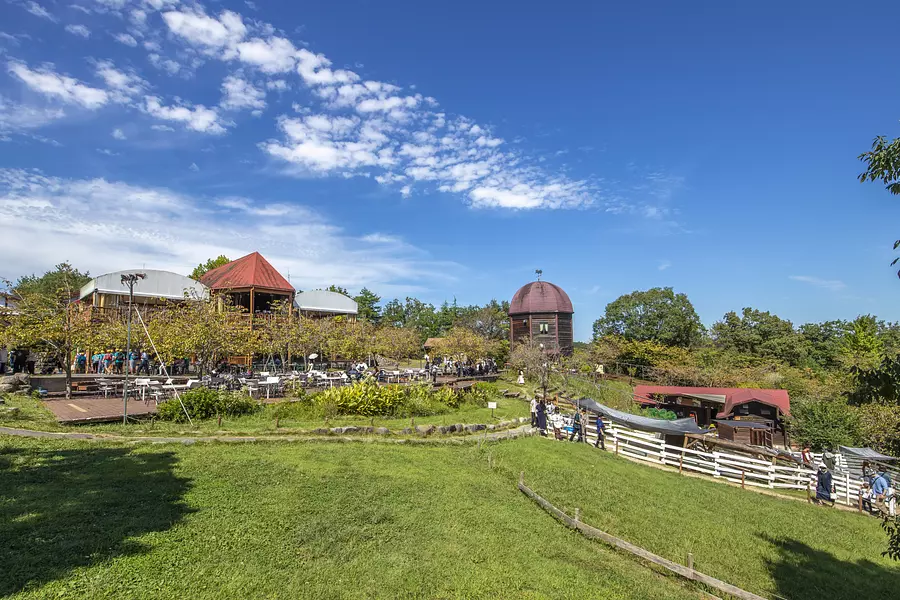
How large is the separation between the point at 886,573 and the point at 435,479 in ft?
30.2

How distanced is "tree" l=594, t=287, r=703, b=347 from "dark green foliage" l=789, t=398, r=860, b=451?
23860 millimetres

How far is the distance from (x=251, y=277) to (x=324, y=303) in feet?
27.2

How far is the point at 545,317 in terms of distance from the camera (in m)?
43.9

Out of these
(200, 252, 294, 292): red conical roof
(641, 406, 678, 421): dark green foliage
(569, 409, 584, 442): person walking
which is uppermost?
(200, 252, 294, 292): red conical roof

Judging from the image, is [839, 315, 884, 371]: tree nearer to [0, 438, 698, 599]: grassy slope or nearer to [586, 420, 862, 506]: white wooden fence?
[586, 420, 862, 506]: white wooden fence

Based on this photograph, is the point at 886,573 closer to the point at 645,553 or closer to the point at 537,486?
the point at 645,553

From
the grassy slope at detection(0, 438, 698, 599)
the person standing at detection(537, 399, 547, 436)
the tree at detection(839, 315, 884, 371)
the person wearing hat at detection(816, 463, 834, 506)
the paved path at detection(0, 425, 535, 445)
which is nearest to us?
the grassy slope at detection(0, 438, 698, 599)

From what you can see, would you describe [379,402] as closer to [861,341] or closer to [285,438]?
[285,438]

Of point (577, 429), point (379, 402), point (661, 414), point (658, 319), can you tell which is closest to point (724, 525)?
point (577, 429)

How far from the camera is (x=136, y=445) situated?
11.2 meters

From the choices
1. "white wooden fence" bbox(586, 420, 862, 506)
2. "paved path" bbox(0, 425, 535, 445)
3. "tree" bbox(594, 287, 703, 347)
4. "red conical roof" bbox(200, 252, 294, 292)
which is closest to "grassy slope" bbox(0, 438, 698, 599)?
"paved path" bbox(0, 425, 535, 445)

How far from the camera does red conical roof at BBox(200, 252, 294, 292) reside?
3334cm

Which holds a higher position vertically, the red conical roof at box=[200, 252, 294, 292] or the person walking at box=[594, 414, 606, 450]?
the red conical roof at box=[200, 252, 294, 292]

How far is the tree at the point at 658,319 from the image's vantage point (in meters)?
47.2
